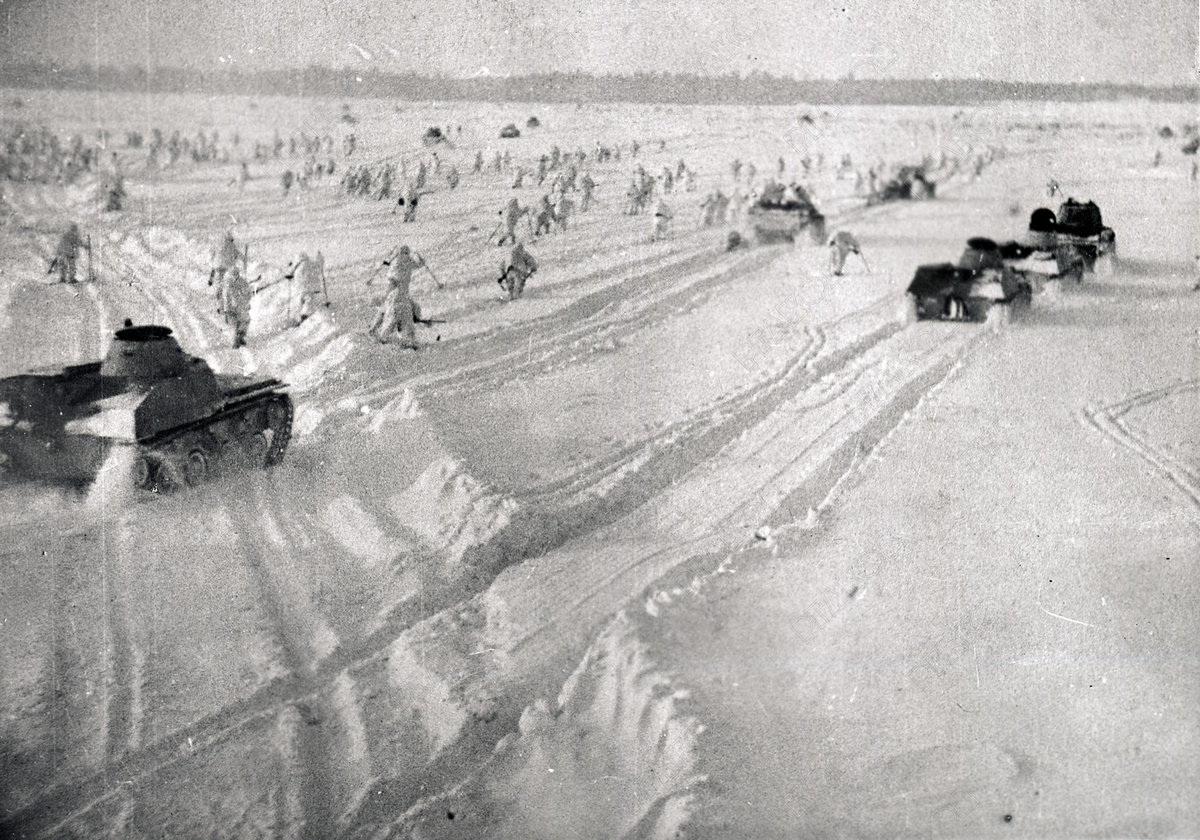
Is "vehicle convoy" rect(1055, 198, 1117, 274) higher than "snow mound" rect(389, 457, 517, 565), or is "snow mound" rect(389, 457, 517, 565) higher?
"vehicle convoy" rect(1055, 198, 1117, 274)

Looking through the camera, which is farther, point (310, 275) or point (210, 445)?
point (210, 445)

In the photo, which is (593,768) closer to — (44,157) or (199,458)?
(199,458)

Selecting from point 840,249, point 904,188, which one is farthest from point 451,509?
point 904,188

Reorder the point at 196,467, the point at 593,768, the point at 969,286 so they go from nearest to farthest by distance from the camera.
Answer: the point at 593,768 → the point at 196,467 → the point at 969,286

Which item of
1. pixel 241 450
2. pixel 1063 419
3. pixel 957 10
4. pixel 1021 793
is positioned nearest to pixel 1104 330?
pixel 1063 419

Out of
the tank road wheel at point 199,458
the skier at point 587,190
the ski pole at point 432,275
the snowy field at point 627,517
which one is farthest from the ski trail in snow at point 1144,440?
the tank road wheel at point 199,458

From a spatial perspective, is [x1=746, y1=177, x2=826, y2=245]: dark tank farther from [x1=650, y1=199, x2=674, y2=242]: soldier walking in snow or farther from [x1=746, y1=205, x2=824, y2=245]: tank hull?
[x1=650, y1=199, x2=674, y2=242]: soldier walking in snow

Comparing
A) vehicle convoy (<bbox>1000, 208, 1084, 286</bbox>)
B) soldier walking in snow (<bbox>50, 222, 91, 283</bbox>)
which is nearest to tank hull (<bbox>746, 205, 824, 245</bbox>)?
vehicle convoy (<bbox>1000, 208, 1084, 286</bbox>)
